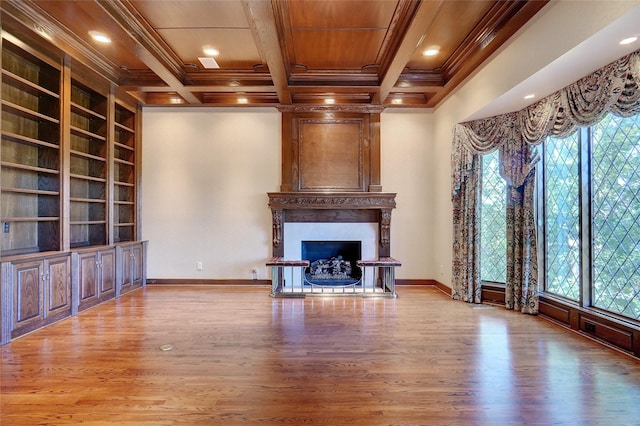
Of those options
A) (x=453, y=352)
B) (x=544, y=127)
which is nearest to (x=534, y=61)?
(x=544, y=127)

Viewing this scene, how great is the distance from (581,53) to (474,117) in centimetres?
171

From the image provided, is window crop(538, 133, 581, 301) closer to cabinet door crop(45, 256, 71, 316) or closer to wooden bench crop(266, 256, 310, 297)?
wooden bench crop(266, 256, 310, 297)

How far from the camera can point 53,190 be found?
146 inches

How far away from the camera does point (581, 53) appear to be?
2475 millimetres

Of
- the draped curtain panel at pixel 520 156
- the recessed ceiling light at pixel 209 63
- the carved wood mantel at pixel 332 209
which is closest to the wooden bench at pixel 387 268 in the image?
the carved wood mantel at pixel 332 209

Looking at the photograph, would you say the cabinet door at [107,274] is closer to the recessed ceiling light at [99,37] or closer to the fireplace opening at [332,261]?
the recessed ceiling light at [99,37]

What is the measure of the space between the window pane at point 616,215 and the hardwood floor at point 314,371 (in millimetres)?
528

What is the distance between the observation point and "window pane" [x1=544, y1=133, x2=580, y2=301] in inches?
132

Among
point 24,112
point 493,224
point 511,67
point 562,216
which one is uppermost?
point 511,67

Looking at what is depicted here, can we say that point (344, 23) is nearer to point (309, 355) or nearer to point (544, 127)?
point (544, 127)

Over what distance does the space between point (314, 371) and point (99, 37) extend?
4196 mm

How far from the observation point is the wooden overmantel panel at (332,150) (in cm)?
529

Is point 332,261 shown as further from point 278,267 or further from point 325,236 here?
point 278,267

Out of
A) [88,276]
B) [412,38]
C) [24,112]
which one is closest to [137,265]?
[88,276]
